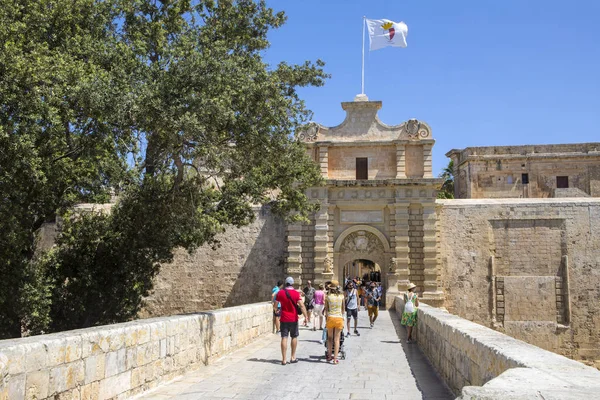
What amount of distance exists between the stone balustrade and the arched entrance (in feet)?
48.4

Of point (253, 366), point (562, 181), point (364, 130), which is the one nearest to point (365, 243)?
point (364, 130)

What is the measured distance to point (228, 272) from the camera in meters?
26.2

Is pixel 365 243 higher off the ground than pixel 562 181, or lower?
lower

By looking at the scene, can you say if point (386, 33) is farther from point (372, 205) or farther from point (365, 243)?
point (365, 243)

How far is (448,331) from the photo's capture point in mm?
8055

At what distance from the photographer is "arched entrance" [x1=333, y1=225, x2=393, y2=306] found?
24594mm

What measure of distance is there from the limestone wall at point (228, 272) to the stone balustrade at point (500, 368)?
1630cm

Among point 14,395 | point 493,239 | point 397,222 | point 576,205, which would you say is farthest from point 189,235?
point 576,205

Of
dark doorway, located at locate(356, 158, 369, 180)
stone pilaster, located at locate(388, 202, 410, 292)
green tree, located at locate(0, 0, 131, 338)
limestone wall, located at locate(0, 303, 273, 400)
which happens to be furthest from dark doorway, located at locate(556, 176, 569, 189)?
limestone wall, located at locate(0, 303, 273, 400)

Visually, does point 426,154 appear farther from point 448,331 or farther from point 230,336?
point 448,331

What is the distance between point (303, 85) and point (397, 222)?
11.4 metres

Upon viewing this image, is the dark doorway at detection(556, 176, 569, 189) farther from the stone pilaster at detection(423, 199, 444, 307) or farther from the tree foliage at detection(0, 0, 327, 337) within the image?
the tree foliage at detection(0, 0, 327, 337)

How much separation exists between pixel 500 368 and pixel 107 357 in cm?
391

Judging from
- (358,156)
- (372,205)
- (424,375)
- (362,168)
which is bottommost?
(424,375)
